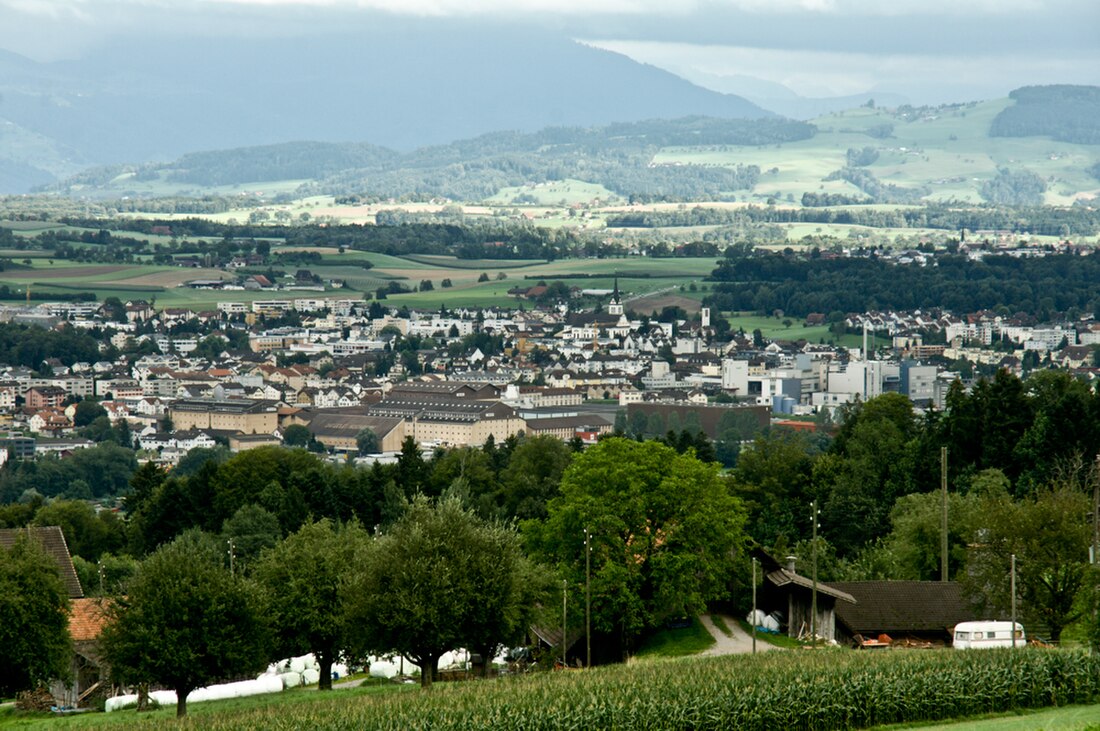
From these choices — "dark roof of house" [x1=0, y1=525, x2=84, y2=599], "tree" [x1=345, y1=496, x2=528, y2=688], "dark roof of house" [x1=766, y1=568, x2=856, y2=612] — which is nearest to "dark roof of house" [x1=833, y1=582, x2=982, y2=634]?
"dark roof of house" [x1=766, y1=568, x2=856, y2=612]

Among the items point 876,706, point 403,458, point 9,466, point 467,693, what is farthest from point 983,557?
point 9,466

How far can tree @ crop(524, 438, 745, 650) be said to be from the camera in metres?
46.9

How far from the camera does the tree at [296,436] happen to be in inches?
6452

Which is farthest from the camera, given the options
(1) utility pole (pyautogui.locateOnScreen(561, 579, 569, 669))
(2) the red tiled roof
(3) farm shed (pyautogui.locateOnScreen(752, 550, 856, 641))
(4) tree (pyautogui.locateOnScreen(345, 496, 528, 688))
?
(3) farm shed (pyautogui.locateOnScreen(752, 550, 856, 641))

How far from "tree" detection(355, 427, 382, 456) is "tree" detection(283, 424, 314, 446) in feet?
13.3

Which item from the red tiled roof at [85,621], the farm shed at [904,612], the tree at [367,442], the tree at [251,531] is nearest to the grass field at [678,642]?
the farm shed at [904,612]

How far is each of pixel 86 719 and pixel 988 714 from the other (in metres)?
16.2

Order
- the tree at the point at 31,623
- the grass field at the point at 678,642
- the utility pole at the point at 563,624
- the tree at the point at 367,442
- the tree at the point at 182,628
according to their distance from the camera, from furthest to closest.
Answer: the tree at the point at 367,442, the grass field at the point at 678,642, the utility pole at the point at 563,624, the tree at the point at 31,623, the tree at the point at 182,628

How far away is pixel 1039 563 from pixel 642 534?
9.14 m

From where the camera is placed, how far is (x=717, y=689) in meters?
34.7

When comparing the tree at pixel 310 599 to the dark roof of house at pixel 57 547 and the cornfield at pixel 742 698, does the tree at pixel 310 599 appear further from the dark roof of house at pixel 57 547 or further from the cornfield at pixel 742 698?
the dark roof of house at pixel 57 547

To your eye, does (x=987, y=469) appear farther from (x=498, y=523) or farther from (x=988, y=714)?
(x=988, y=714)

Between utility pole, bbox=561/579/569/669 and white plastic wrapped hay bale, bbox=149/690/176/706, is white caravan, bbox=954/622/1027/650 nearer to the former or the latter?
utility pole, bbox=561/579/569/669

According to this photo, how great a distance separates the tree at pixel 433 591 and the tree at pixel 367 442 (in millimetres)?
118314
